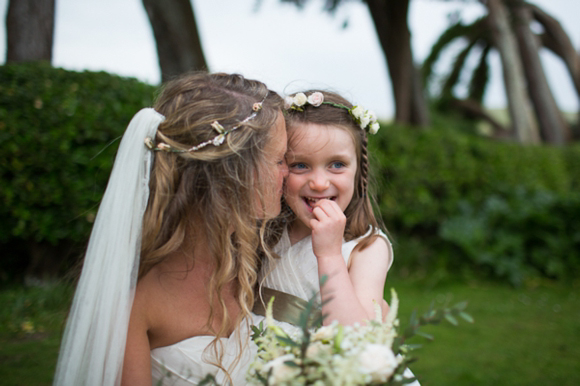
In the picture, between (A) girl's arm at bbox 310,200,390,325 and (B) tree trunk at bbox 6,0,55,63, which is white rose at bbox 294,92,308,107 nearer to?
(A) girl's arm at bbox 310,200,390,325

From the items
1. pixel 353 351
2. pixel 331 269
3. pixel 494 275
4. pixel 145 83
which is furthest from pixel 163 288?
pixel 494 275

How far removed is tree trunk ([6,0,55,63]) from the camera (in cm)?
424

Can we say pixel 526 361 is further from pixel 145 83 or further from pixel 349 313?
pixel 145 83

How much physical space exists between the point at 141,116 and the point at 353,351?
4.31 ft

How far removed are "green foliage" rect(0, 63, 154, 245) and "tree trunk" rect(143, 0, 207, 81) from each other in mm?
813

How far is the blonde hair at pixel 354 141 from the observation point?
2335 millimetres

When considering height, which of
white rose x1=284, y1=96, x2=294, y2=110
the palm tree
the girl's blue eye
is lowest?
the girl's blue eye

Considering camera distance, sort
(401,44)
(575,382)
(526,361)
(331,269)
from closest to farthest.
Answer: (331,269)
(575,382)
(526,361)
(401,44)

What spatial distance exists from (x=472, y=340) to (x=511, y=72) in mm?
9411

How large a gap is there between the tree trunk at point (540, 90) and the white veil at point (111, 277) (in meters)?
13.8

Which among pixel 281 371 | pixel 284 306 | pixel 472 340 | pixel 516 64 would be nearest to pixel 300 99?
pixel 284 306

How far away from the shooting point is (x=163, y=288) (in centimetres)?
192

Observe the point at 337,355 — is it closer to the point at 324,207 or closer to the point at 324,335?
the point at 324,335

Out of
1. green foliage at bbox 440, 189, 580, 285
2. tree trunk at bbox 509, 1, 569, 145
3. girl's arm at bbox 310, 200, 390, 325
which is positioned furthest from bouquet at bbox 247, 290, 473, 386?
tree trunk at bbox 509, 1, 569, 145
